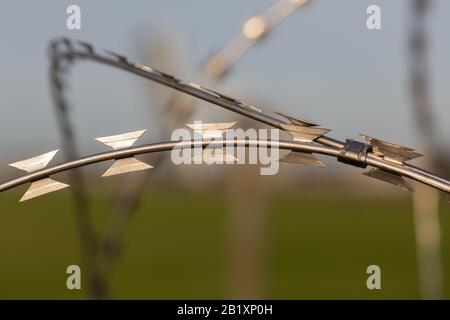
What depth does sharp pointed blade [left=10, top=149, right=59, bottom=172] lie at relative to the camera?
2.49 meters

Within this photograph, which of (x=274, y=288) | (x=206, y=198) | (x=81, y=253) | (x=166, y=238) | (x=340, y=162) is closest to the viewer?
(x=340, y=162)

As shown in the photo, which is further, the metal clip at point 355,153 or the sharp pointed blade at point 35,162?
the sharp pointed blade at point 35,162

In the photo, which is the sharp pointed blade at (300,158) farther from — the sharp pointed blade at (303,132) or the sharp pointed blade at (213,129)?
the sharp pointed blade at (213,129)

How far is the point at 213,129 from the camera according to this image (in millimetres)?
2293

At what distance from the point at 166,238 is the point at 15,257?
41.6 ft

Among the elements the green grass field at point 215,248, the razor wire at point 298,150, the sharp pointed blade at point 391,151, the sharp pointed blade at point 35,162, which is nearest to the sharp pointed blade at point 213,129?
the razor wire at point 298,150

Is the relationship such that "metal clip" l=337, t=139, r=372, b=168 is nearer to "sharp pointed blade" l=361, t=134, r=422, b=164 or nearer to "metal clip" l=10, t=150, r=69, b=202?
"sharp pointed blade" l=361, t=134, r=422, b=164

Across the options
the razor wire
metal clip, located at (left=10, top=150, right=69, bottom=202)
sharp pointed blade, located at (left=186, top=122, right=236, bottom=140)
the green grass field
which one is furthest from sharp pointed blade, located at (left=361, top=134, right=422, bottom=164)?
the green grass field

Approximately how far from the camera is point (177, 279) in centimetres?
4425

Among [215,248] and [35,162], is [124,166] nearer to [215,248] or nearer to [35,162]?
[35,162]

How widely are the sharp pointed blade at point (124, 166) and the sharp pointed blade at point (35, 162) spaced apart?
23 centimetres

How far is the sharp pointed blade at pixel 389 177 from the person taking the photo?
218 centimetres

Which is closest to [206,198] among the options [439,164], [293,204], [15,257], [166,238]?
[293,204]
